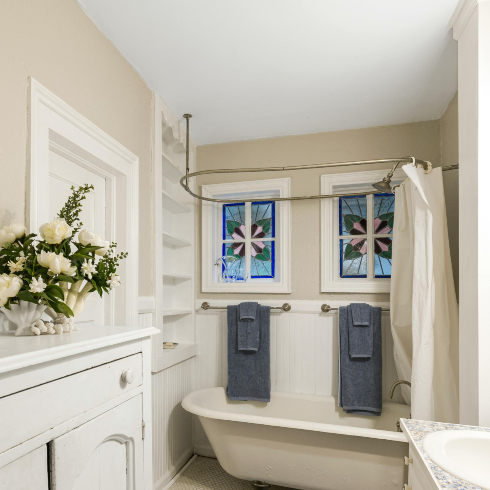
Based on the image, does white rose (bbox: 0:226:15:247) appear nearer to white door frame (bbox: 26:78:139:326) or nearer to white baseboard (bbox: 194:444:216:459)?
white door frame (bbox: 26:78:139:326)

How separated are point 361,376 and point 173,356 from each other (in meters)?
1.27

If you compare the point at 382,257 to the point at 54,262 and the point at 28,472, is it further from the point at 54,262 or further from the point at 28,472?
the point at 28,472

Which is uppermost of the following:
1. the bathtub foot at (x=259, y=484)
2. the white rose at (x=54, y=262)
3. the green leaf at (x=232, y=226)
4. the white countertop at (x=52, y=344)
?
the green leaf at (x=232, y=226)

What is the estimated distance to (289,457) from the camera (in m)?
2.11

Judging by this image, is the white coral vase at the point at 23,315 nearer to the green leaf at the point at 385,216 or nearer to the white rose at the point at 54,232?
the white rose at the point at 54,232

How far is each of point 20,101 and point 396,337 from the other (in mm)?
2291

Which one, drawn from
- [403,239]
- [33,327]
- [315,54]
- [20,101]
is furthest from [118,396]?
[403,239]

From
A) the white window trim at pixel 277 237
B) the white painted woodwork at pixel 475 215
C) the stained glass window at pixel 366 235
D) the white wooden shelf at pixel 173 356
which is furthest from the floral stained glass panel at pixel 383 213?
the white wooden shelf at pixel 173 356

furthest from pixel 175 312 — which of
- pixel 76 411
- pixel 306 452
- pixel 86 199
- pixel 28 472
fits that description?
pixel 28 472

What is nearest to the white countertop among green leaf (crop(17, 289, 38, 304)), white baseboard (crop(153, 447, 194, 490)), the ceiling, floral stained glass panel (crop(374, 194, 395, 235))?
green leaf (crop(17, 289, 38, 304))

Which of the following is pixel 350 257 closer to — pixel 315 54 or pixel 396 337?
pixel 396 337

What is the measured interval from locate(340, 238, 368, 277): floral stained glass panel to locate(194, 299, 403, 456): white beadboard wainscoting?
10.0 inches

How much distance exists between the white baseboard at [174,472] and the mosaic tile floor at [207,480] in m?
0.04

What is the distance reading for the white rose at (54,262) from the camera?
1.09 metres
